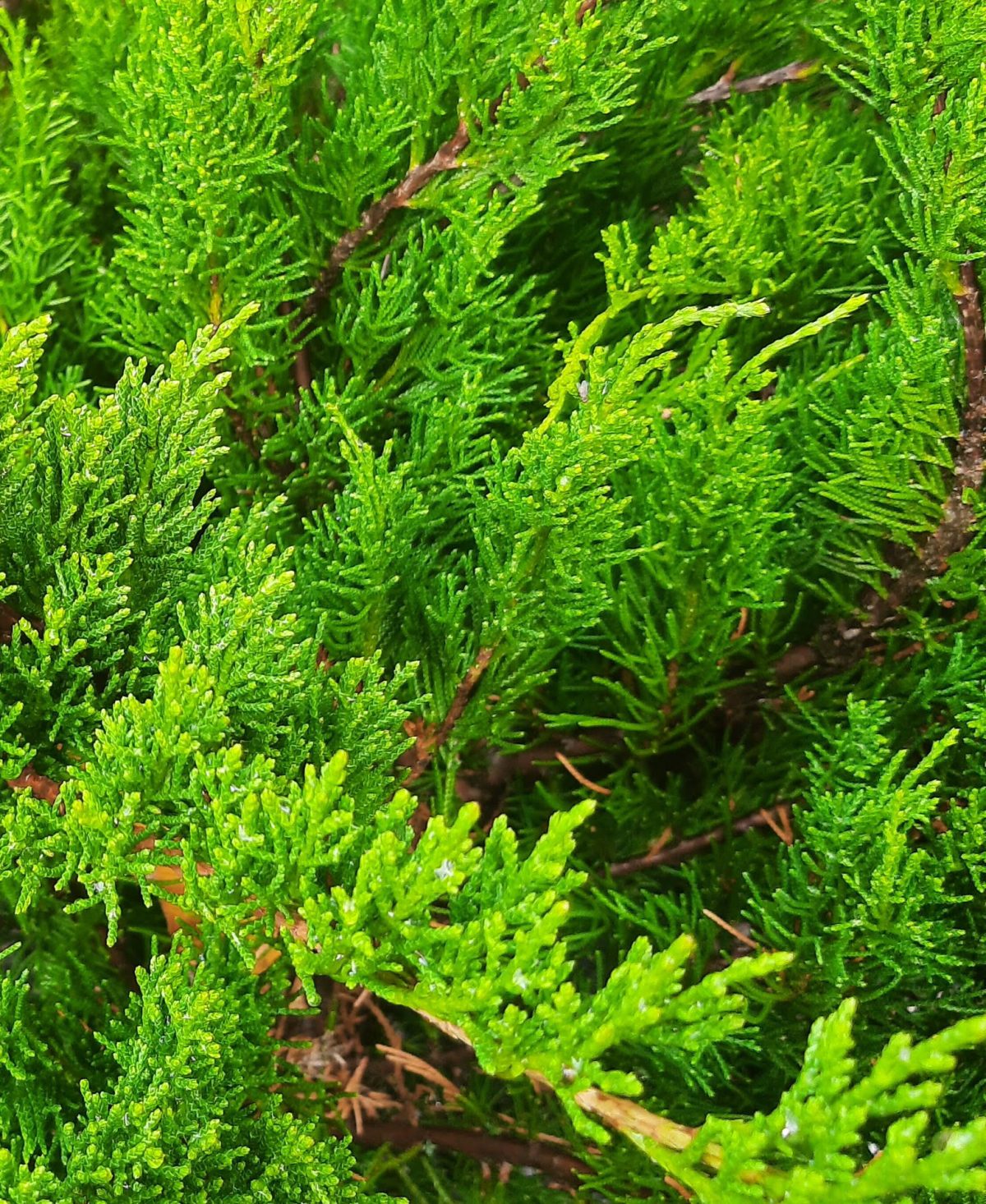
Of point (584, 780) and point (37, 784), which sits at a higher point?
point (37, 784)

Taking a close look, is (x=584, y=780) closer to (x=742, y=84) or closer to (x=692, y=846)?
(x=692, y=846)

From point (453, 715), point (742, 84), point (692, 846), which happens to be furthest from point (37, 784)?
point (742, 84)

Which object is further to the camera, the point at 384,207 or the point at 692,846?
the point at 692,846

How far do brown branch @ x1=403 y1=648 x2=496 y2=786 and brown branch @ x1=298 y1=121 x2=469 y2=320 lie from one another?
0.36 m

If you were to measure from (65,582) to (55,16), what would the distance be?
85cm

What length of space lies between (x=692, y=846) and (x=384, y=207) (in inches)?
26.9

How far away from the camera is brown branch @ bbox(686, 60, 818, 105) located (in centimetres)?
99

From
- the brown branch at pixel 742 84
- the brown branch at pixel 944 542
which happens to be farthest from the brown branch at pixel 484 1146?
the brown branch at pixel 742 84

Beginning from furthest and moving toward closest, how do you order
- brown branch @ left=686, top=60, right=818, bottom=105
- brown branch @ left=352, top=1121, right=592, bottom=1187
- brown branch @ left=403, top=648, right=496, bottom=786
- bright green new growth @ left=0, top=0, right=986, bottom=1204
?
1. brown branch @ left=686, top=60, right=818, bottom=105
2. brown branch @ left=352, top=1121, right=592, bottom=1187
3. brown branch @ left=403, top=648, right=496, bottom=786
4. bright green new growth @ left=0, top=0, right=986, bottom=1204

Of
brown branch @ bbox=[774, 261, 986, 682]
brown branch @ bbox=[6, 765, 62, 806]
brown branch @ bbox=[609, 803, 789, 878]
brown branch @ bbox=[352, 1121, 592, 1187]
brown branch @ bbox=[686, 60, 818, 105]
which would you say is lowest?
brown branch @ bbox=[352, 1121, 592, 1187]

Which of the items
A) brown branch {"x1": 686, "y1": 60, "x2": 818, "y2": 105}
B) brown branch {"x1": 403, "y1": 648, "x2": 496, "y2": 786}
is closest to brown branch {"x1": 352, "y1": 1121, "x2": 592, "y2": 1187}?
brown branch {"x1": 403, "y1": 648, "x2": 496, "y2": 786}

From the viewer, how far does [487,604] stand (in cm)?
71

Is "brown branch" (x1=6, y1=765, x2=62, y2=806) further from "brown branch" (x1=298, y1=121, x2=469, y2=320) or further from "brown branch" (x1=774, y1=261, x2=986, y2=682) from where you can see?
"brown branch" (x1=774, y1=261, x2=986, y2=682)

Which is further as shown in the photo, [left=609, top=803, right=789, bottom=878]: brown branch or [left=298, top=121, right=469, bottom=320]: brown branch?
[left=609, top=803, right=789, bottom=878]: brown branch
